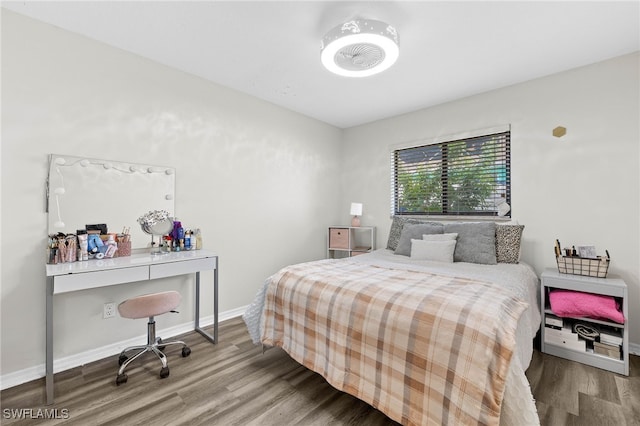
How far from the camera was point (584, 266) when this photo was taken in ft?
7.64

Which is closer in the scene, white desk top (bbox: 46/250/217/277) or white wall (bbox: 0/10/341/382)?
white desk top (bbox: 46/250/217/277)

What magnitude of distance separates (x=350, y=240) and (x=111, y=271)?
9.03 ft

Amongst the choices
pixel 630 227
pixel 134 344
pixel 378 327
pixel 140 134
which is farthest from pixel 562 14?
pixel 134 344

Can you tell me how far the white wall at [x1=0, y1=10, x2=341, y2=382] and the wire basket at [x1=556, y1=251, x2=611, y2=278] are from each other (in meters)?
2.80

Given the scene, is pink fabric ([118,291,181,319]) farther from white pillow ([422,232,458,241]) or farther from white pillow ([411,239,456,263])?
white pillow ([422,232,458,241])

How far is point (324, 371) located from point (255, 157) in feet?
8.03

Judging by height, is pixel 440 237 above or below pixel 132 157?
below

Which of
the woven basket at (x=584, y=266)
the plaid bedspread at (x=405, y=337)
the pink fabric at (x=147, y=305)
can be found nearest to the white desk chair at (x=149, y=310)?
the pink fabric at (x=147, y=305)

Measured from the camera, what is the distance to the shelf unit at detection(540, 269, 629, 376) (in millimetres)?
2078

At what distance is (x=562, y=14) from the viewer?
77.8 inches

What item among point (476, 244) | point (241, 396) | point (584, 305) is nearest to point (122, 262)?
point (241, 396)

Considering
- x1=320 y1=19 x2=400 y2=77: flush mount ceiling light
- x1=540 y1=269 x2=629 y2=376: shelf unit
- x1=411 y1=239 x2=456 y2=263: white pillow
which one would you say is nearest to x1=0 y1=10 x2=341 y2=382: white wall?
x1=320 y1=19 x2=400 y2=77: flush mount ceiling light

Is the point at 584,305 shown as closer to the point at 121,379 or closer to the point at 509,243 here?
the point at 509,243

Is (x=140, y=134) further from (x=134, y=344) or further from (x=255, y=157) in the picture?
(x=134, y=344)
